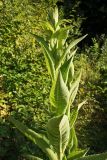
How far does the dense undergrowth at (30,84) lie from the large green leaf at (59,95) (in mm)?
1490

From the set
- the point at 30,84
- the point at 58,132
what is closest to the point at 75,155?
the point at 58,132

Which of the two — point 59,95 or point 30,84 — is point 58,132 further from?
point 30,84

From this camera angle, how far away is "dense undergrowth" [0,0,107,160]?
16.0ft

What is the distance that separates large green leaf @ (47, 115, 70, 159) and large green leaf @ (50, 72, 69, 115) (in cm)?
19

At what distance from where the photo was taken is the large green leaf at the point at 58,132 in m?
2.58

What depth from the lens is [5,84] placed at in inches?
220

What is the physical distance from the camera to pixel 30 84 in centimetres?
562

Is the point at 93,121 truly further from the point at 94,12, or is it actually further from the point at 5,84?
the point at 94,12

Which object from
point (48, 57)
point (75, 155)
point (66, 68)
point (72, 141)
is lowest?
point (75, 155)

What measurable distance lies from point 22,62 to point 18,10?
134 cm

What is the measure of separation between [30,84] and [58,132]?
2.96 metres

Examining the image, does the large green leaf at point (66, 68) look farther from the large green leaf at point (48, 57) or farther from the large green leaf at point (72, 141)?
the large green leaf at point (72, 141)

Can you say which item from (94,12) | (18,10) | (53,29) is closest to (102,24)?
(94,12)

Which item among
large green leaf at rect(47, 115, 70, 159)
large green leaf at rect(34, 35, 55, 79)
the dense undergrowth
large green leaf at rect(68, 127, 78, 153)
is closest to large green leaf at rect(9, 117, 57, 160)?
large green leaf at rect(47, 115, 70, 159)
